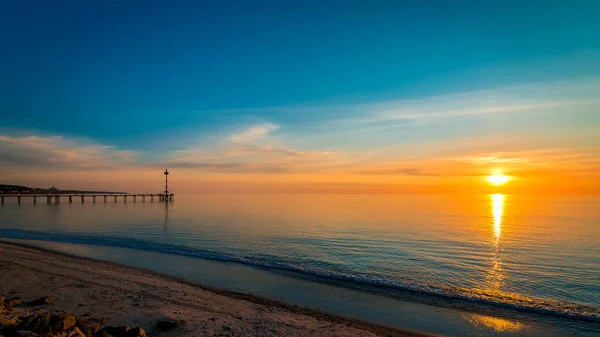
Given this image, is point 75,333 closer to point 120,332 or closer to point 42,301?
point 120,332

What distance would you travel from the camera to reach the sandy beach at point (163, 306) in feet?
29.9

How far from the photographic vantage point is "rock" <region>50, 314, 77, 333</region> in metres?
6.97

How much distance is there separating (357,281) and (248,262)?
701cm

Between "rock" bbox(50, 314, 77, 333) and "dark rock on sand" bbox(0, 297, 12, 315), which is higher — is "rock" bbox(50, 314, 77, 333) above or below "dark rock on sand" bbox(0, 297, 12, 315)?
above

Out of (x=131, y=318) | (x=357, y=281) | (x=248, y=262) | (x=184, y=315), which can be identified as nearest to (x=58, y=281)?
(x=131, y=318)

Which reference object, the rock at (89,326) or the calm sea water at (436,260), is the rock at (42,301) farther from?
the calm sea water at (436,260)

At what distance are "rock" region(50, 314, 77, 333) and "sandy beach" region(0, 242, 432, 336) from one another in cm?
144

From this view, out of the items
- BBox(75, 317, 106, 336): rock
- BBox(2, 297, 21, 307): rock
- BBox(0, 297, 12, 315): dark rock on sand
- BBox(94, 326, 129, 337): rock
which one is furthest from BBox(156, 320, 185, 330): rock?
BBox(2, 297, 21, 307): rock

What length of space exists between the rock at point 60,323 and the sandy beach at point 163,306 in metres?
A: 1.44

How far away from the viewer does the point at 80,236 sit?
99.7ft

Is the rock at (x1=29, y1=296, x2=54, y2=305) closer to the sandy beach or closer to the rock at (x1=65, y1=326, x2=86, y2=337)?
the sandy beach

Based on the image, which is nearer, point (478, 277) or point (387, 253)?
point (478, 277)

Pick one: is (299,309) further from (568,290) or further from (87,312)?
(568,290)

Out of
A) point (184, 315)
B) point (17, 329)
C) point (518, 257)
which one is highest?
point (17, 329)
